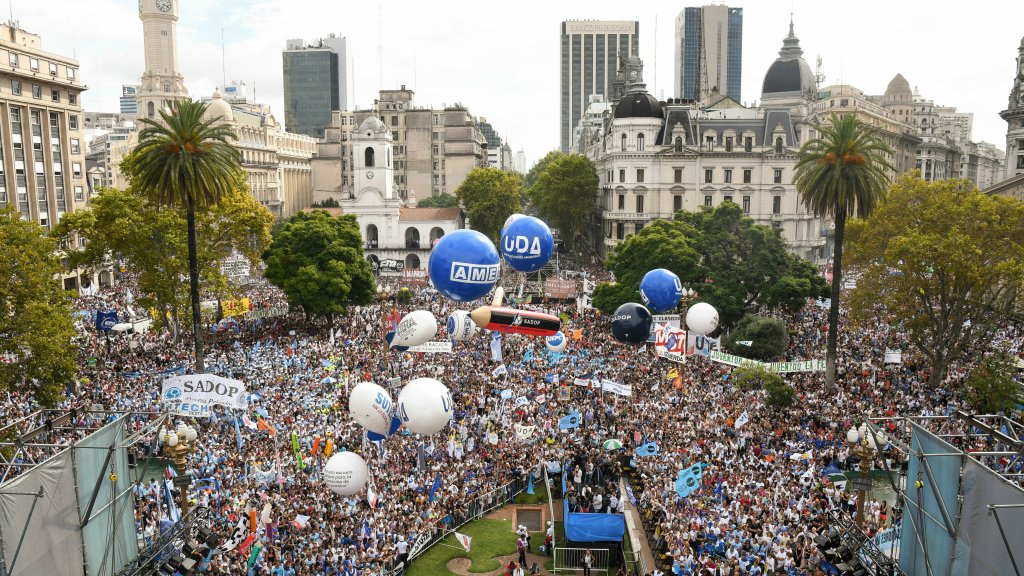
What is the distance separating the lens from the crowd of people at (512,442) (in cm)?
2084

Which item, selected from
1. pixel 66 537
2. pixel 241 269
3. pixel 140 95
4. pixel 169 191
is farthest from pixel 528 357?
pixel 140 95

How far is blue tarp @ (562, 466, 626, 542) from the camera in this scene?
22.3 meters

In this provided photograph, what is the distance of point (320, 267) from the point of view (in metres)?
47.8

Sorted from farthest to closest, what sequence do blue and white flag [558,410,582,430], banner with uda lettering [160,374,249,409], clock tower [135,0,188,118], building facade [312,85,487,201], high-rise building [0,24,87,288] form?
building facade [312,85,487,201]
clock tower [135,0,188,118]
high-rise building [0,24,87,288]
blue and white flag [558,410,582,430]
banner with uda lettering [160,374,249,409]

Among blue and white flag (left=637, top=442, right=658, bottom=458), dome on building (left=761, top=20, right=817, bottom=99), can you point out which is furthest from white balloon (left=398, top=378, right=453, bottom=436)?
dome on building (left=761, top=20, right=817, bottom=99)

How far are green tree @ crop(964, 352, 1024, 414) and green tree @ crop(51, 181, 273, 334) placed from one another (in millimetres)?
34619

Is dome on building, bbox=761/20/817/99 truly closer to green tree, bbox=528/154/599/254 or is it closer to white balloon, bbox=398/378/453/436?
green tree, bbox=528/154/599/254

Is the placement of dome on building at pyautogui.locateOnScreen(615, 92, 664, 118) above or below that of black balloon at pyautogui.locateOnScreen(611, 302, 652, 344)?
above

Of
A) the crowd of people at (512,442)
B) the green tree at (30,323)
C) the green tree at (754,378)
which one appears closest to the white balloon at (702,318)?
the crowd of people at (512,442)

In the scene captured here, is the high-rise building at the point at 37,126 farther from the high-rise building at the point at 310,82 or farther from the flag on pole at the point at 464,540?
the high-rise building at the point at 310,82

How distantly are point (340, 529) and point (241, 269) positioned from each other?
45.4 m

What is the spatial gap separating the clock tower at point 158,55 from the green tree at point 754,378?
3912 inches

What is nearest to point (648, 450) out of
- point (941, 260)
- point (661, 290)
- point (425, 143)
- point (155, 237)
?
point (661, 290)

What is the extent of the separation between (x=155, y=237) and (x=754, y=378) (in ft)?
100
